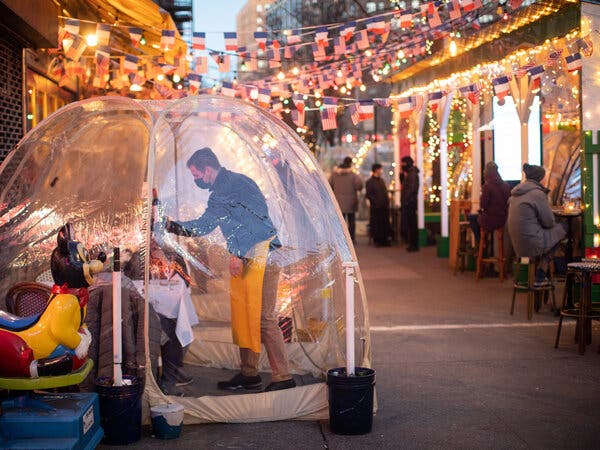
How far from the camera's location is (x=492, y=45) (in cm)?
1561

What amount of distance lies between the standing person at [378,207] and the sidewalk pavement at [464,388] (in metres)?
9.28

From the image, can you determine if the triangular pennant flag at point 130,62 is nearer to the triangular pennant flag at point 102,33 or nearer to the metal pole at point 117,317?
the triangular pennant flag at point 102,33

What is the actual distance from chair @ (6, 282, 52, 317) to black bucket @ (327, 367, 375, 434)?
214 centimetres

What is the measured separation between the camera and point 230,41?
12.6 metres

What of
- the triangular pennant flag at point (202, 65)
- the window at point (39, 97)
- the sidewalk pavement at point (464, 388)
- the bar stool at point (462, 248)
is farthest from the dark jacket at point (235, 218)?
the bar stool at point (462, 248)

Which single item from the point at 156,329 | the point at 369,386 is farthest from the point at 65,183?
the point at 369,386

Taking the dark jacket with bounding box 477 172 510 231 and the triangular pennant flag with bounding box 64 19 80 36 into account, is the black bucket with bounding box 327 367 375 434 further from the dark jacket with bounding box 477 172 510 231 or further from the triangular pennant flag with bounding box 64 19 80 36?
the dark jacket with bounding box 477 172 510 231

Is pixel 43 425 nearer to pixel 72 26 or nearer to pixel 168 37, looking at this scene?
pixel 72 26

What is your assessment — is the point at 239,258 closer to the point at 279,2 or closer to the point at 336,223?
the point at 336,223

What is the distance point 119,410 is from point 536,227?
6289 mm

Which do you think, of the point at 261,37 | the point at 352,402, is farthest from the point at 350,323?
the point at 261,37

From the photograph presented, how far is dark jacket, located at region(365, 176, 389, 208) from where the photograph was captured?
21.4 meters

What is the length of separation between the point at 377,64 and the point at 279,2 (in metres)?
19.2

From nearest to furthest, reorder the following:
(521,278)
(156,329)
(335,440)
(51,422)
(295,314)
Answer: (51,422) < (335,440) < (156,329) < (295,314) < (521,278)
